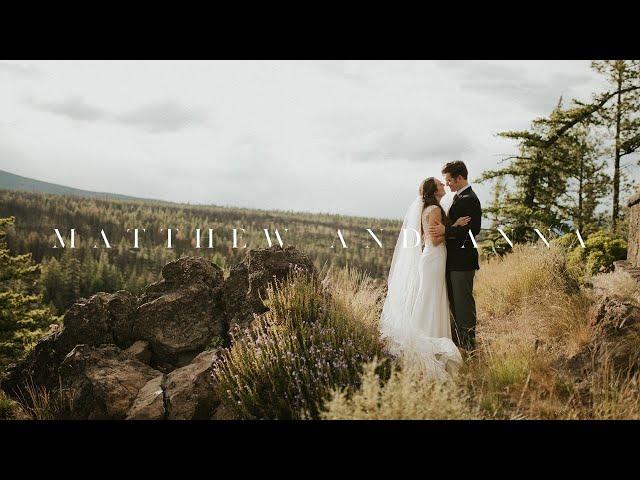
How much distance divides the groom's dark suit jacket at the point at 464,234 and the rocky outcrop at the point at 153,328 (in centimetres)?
195

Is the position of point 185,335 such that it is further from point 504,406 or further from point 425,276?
point 504,406

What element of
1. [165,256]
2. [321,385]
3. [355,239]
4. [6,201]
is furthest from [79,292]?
[355,239]

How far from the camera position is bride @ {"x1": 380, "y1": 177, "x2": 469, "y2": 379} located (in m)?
6.41

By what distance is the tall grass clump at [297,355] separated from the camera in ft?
17.0

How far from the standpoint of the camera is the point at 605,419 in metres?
4.55

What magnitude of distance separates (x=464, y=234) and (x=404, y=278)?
1.00 m

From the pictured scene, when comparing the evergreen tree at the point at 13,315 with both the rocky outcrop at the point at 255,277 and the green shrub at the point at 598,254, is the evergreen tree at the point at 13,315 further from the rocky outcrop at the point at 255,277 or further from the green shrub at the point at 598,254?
the green shrub at the point at 598,254

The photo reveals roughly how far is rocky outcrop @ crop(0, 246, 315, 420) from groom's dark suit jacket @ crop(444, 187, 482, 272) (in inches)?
76.9

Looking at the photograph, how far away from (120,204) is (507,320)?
100m

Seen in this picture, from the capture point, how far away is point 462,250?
21.3ft

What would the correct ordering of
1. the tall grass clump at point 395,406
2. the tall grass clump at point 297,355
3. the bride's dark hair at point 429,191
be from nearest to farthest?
the tall grass clump at point 395,406, the tall grass clump at point 297,355, the bride's dark hair at point 429,191

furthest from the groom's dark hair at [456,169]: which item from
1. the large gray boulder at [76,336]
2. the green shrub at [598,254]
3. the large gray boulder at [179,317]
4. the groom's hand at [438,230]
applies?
the large gray boulder at [76,336]

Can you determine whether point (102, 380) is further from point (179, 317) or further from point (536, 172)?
point (536, 172)

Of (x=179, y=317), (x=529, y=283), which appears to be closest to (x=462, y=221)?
(x=529, y=283)
